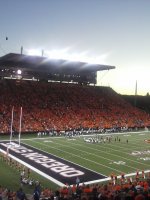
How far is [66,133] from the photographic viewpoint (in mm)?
41406

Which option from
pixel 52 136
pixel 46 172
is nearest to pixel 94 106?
pixel 52 136

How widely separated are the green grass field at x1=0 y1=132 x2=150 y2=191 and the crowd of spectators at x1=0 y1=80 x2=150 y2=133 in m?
6.01

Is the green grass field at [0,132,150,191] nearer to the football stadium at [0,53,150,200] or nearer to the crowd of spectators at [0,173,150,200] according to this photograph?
the football stadium at [0,53,150,200]

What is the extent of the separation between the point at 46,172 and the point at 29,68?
31.9 m

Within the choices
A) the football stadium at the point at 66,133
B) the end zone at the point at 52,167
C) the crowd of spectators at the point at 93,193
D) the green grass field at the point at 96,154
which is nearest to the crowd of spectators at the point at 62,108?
the football stadium at the point at 66,133

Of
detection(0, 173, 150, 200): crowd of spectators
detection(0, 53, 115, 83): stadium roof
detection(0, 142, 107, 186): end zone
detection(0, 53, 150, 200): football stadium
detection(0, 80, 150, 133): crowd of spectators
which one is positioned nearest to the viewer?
detection(0, 173, 150, 200): crowd of spectators

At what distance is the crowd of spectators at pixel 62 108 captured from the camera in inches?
1750

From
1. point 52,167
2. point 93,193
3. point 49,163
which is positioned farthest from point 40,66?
point 93,193

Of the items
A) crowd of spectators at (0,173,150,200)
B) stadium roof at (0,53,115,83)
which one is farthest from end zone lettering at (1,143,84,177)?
stadium roof at (0,53,115,83)

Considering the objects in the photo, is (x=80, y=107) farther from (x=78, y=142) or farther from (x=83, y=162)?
(x=83, y=162)

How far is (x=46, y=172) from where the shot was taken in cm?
2294

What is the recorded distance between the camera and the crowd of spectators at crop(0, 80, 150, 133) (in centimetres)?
4444

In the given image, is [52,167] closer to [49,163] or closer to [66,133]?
[49,163]

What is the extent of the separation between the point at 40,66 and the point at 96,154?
26.2 metres
